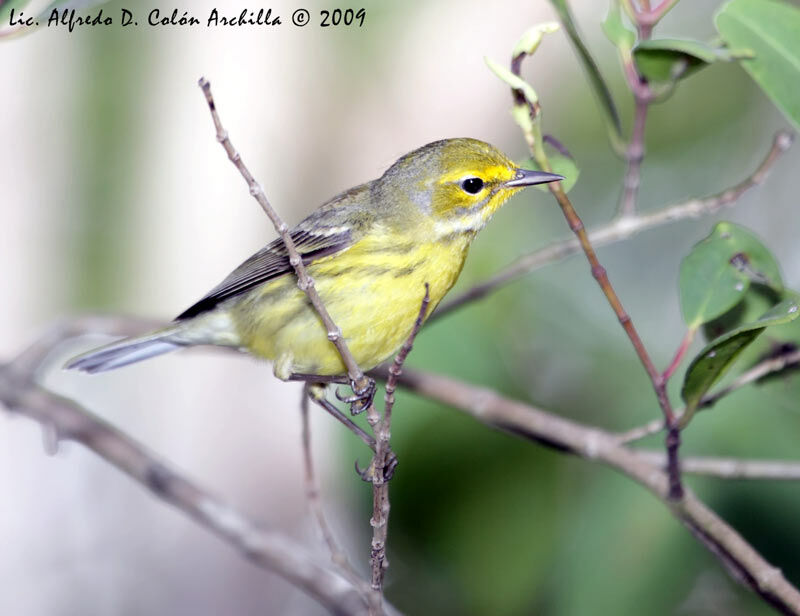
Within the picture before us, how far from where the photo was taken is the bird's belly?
128 inches

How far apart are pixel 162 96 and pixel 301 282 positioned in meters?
3.68

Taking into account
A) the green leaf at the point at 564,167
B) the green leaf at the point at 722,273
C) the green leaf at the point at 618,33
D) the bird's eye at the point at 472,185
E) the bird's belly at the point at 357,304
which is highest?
the green leaf at the point at 618,33

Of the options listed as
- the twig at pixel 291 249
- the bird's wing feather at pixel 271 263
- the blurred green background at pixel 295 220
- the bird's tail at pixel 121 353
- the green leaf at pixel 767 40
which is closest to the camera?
the twig at pixel 291 249

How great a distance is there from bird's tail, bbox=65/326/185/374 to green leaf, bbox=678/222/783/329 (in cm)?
207

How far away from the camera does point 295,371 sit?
139 inches

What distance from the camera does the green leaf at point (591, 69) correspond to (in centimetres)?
268

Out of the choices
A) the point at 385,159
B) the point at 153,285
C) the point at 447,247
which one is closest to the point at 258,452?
the point at 153,285

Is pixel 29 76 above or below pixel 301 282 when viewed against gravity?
above

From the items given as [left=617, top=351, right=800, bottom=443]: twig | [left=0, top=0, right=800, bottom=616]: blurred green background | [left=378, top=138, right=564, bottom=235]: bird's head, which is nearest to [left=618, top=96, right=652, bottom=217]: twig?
[left=378, top=138, right=564, bottom=235]: bird's head

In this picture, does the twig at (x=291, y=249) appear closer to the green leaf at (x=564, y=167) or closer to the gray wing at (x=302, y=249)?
the green leaf at (x=564, y=167)

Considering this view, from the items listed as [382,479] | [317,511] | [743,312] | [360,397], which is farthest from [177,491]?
[743,312]

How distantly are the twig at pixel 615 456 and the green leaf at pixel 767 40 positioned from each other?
111cm

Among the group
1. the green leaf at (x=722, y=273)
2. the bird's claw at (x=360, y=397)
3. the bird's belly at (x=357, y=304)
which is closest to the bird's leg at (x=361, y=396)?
the bird's claw at (x=360, y=397)

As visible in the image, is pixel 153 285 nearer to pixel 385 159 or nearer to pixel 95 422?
pixel 385 159
